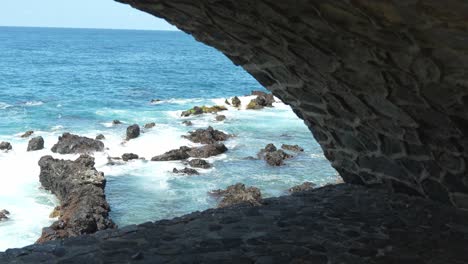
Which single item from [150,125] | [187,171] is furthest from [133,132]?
[187,171]

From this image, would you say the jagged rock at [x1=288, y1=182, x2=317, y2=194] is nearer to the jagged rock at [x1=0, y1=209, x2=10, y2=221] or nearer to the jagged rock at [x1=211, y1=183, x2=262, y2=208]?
the jagged rock at [x1=211, y1=183, x2=262, y2=208]

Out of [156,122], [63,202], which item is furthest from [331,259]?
[156,122]

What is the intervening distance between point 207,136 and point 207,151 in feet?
9.62

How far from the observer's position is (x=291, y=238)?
23.0 feet

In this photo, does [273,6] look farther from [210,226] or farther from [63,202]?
[63,202]

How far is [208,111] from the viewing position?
37.2 m

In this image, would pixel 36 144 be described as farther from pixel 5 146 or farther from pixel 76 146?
pixel 76 146

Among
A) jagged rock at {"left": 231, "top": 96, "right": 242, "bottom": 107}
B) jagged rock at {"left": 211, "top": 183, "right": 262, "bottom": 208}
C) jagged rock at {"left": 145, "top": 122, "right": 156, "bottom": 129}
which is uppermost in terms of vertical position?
jagged rock at {"left": 231, "top": 96, "right": 242, "bottom": 107}

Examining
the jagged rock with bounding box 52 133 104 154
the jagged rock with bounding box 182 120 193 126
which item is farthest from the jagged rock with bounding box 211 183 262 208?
the jagged rock with bounding box 182 120 193 126

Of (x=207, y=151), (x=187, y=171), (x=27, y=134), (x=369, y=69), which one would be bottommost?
(x=187, y=171)

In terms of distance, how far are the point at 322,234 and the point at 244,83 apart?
56760 millimetres

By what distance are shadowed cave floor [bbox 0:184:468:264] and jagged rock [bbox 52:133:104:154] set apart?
18.3 m

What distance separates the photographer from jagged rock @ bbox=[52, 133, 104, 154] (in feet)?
83.4

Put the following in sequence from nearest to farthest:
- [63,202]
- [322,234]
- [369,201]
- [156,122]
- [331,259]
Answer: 1. [331,259]
2. [322,234]
3. [369,201]
4. [63,202]
5. [156,122]
